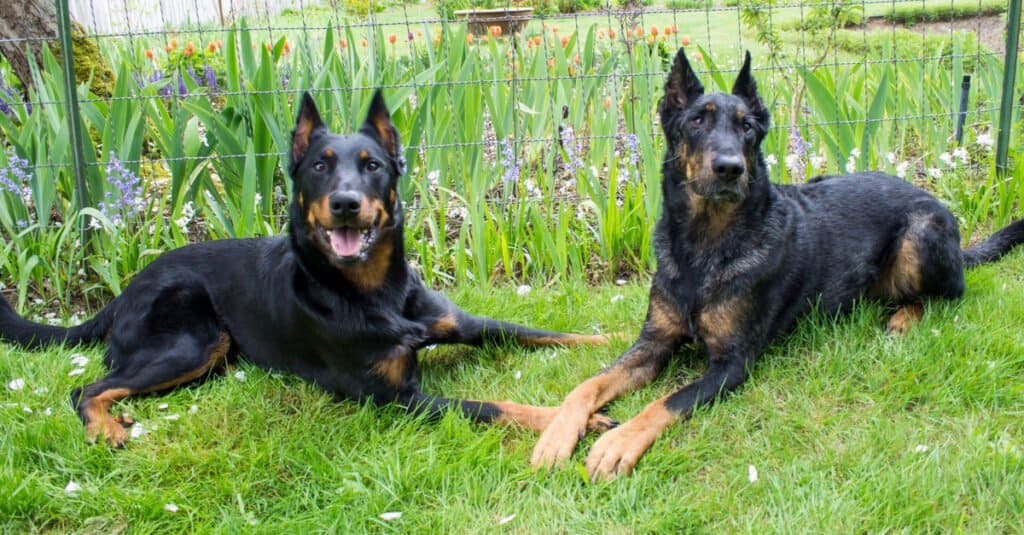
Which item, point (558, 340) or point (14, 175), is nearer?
point (558, 340)

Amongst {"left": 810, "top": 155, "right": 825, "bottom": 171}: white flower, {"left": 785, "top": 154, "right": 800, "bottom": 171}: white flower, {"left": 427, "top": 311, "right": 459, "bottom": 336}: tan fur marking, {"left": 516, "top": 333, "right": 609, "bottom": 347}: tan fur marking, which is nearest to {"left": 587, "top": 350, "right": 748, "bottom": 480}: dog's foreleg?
{"left": 516, "top": 333, "right": 609, "bottom": 347}: tan fur marking

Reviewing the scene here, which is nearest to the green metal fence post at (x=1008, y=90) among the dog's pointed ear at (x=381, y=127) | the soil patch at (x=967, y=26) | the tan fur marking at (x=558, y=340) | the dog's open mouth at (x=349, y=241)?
the tan fur marking at (x=558, y=340)

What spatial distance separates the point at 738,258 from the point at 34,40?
15.5ft

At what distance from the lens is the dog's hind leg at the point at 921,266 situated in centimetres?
355

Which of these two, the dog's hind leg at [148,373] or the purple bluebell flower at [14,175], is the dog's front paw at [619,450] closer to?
the dog's hind leg at [148,373]

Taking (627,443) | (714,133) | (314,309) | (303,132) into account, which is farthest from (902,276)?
(303,132)

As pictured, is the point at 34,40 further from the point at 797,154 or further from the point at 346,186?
the point at 797,154

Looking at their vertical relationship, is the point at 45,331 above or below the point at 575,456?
above

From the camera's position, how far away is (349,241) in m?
3.05

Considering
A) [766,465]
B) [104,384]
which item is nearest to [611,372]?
[766,465]

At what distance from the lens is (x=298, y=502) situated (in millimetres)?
2711

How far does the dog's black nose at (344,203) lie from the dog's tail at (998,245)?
10.1 ft

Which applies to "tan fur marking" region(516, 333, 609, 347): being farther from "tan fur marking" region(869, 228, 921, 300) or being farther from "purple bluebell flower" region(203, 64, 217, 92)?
"purple bluebell flower" region(203, 64, 217, 92)

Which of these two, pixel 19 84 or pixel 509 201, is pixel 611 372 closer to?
pixel 509 201
